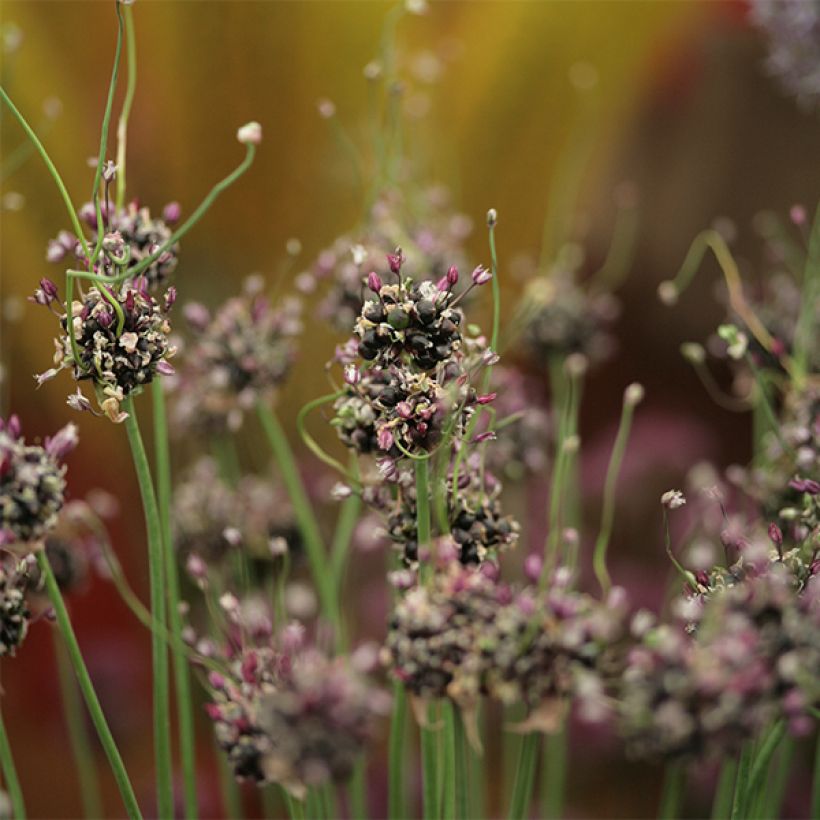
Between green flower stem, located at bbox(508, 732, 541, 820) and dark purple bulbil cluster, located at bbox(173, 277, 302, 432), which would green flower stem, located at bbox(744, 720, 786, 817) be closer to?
green flower stem, located at bbox(508, 732, 541, 820)

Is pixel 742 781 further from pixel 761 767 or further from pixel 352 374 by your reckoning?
pixel 352 374

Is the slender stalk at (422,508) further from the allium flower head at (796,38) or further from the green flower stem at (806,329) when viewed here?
the allium flower head at (796,38)

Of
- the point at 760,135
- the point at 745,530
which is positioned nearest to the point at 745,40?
the point at 760,135

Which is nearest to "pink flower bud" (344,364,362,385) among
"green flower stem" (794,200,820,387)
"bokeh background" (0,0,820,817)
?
"green flower stem" (794,200,820,387)

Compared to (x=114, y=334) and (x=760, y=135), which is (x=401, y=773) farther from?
(x=760, y=135)

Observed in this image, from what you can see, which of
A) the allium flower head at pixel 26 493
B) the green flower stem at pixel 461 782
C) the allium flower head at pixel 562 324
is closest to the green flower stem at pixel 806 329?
the allium flower head at pixel 562 324

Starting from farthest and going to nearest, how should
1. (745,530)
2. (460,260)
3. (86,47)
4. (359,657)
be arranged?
(86,47) < (460,260) < (745,530) < (359,657)

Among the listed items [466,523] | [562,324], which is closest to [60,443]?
[466,523]
